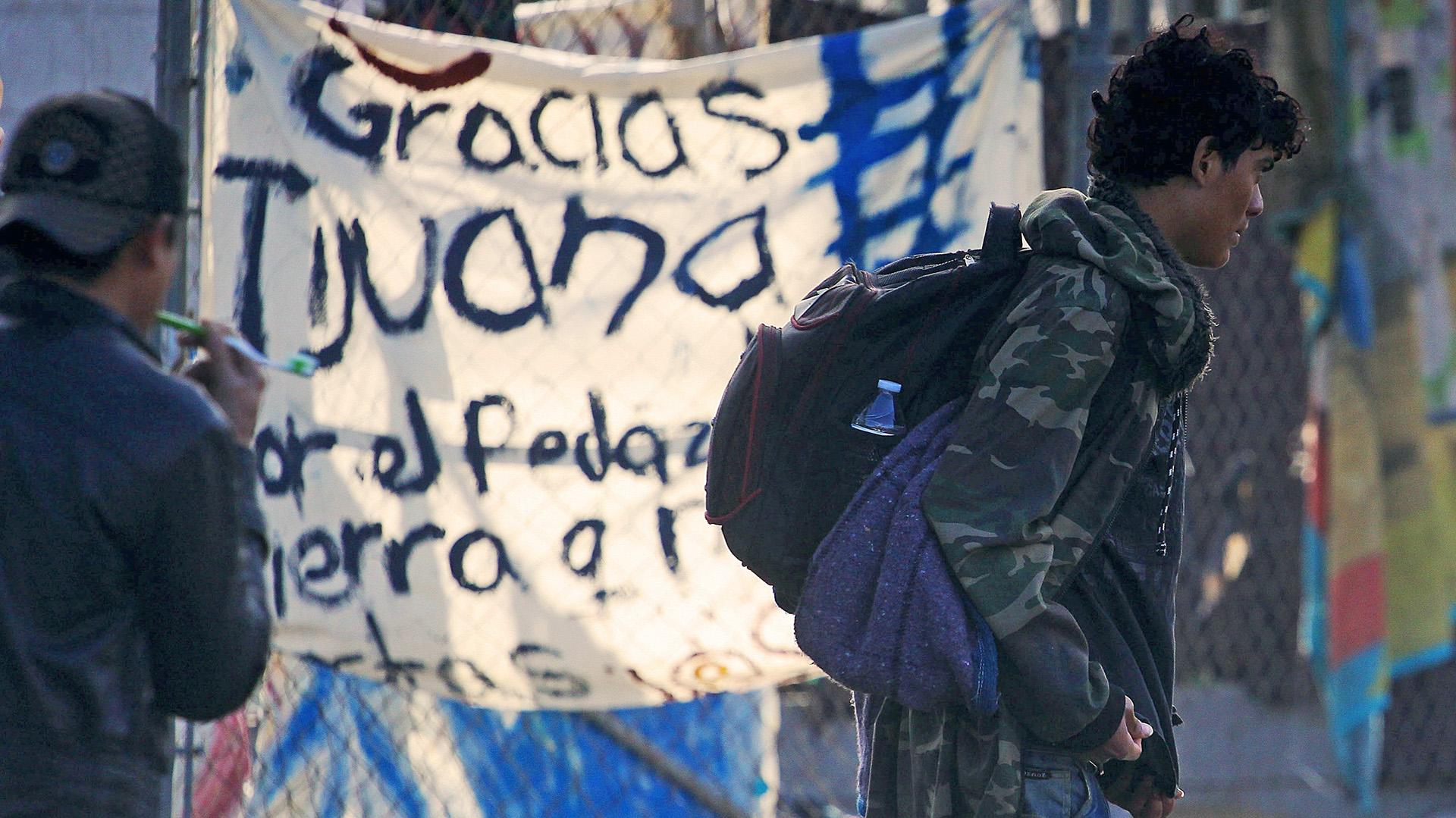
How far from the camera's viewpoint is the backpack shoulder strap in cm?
207

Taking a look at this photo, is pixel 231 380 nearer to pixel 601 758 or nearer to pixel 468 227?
pixel 468 227

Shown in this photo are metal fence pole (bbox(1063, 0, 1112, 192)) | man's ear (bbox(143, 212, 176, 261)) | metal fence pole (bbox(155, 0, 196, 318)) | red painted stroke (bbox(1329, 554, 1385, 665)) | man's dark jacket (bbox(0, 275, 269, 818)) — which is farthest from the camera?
red painted stroke (bbox(1329, 554, 1385, 665))

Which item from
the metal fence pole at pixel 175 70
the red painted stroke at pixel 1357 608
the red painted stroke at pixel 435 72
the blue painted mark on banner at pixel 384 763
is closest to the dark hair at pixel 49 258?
the metal fence pole at pixel 175 70

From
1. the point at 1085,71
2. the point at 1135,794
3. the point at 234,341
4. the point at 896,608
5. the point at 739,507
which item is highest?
the point at 1085,71

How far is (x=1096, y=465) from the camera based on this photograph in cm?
199

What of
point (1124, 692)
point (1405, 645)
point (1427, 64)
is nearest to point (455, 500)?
point (1124, 692)

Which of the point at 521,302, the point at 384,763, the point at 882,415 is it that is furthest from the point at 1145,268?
the point at 384,763

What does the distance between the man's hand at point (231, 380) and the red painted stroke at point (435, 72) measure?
1658 millimetres

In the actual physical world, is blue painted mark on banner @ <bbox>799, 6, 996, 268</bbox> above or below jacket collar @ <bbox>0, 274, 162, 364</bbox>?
above

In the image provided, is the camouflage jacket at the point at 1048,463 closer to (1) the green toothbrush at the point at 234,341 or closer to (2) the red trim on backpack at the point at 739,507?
(2) the red trim on backpack at the point at 739,507

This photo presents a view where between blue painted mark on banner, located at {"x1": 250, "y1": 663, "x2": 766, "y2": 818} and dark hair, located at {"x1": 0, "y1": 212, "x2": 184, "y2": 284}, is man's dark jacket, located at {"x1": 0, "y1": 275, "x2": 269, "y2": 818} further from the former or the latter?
blue painted mark on banner, located at {"x1": 250, "y1": 663, "x2": 766, "y2": 818}

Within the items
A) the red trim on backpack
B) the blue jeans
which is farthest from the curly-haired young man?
the red trim on backpack

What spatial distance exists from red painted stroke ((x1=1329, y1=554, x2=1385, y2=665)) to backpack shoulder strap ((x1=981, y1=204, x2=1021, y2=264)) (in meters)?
3.85

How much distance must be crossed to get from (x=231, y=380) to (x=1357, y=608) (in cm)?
468
